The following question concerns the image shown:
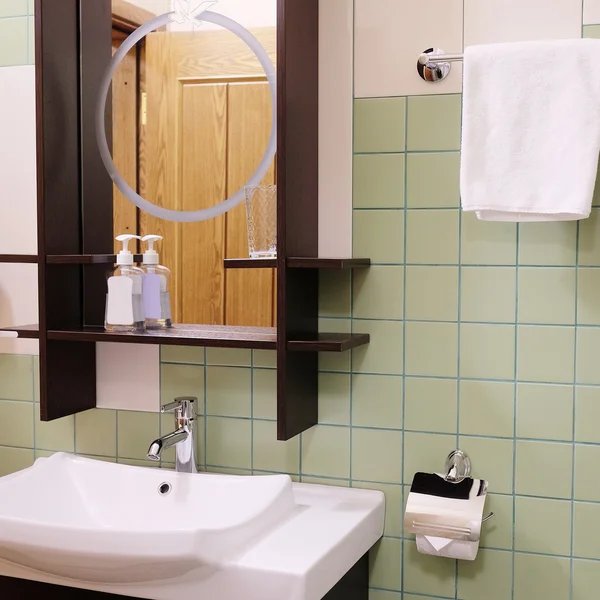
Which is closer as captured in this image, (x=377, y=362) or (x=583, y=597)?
(x=583, y=597)

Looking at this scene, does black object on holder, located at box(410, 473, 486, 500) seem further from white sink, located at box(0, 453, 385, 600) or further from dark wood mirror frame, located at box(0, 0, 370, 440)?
dark wood mirror frame, located at box(0, 0, 370, 440)

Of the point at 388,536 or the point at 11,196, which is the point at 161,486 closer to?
the point at 388,536

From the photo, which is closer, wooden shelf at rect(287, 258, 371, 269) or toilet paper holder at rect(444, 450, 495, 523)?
wooden shelf at rect(287, 258, 371, 269)

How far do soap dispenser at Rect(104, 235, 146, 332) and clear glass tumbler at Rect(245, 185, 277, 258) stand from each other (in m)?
0.26

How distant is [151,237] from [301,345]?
1.44ft

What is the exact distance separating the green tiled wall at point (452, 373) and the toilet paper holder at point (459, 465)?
21 millimetres

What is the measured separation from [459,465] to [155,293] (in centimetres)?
71

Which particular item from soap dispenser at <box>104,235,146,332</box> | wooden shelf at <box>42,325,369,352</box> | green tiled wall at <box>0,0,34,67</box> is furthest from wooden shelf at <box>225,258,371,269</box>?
green tiled wall at <box>0,0,34,67</box>

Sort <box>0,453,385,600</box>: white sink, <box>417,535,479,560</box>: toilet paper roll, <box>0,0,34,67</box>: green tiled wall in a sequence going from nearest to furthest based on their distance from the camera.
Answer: <box>0,453,385,600</box>: white sink, <box>417,535,479,560</box>: toilet paper roll, <box>0,0,34,67</box>: green tiled wall

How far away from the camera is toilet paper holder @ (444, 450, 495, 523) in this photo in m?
1.57

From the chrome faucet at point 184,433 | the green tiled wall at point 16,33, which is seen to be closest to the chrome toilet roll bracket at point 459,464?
the chrome faucet at point 184,433

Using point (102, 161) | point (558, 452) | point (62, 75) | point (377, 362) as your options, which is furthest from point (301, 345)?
point (62, 75)

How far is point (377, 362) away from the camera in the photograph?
165cm

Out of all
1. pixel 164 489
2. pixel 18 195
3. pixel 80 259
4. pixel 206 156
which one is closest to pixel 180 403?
pixel 164 489
